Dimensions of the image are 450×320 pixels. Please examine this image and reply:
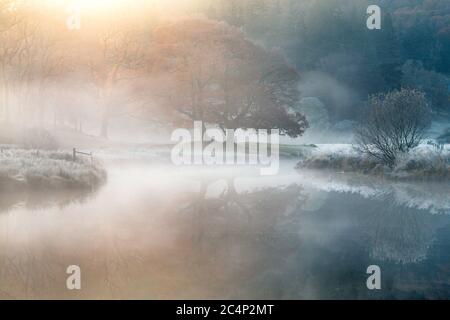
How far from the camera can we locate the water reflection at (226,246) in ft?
23.7

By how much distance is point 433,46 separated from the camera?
8669cm

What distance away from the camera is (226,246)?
9883 mm

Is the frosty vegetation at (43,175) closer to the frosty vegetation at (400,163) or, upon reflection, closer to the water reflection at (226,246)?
the water reflection at (226,246)

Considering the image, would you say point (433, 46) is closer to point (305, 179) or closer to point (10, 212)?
point (305, 179)

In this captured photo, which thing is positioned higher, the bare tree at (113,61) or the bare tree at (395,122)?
the bare tree at (113,61)

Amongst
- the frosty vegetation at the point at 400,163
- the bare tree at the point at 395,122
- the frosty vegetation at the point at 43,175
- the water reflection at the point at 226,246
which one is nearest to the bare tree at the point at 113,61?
the frosty vegetation at the point at 400,163

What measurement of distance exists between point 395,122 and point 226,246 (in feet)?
67.8

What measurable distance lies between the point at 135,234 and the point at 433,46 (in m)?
85.8

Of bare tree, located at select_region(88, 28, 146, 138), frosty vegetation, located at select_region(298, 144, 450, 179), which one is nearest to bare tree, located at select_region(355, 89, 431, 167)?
frosty vegetation, located at select_region(298, 144, 450, 179)

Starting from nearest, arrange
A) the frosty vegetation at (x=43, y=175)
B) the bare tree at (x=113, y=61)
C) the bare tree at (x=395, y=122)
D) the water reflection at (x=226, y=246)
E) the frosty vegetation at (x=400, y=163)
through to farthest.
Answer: the water reflection at (x=226, y=246)
the frosty vegetation at (x=43, y=175)
the frosty vegetation at (x=400, y=163)
the bare tree at (x=395, y=122)
the bare tree at (x=113, y=61)

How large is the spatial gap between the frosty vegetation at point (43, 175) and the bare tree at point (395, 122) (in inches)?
581

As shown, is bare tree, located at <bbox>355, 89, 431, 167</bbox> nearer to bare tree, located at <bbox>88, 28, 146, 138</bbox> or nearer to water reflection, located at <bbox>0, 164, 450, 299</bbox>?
water reflection, located at <bbox>0, 164, 450, 299</bbox>

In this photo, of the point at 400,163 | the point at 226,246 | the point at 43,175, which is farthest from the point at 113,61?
the point at 226,246
